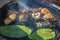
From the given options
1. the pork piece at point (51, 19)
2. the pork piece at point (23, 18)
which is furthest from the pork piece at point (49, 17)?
the pork piece at point (23, 18)

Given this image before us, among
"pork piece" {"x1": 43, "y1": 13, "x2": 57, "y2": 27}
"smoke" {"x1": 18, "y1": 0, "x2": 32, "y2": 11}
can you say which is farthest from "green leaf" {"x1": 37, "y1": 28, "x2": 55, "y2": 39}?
"smoke" {"x1": 18, "y1": 0, "x2": 32, "y2": 11}

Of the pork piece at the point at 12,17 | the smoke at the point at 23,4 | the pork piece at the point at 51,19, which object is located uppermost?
the smoke at the point at 23,4

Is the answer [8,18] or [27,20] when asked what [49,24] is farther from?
[8,18]

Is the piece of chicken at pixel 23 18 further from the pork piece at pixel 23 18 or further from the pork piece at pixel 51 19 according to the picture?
the pork piece at pixel 51 19

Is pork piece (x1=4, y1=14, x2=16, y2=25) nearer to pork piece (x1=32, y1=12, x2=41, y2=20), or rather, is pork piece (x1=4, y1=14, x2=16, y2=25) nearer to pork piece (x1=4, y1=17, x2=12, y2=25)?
pork piece (x1=4, y1=17, x2=12, y2=25)

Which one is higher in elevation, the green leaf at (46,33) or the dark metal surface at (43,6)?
the dark metal surface at (43,6)

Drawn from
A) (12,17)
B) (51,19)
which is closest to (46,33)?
(51,19)

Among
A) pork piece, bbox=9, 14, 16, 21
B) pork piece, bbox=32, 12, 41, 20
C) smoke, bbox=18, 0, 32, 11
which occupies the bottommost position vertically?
pork piece, bbox=32, 12, 41, 20

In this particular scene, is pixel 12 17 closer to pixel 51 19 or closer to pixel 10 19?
pixel 10 19

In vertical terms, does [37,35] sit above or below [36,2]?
below

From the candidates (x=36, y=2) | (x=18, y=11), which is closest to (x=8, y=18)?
(x=18, y=11)

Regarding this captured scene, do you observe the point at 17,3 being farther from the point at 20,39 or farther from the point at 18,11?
the point at 20,39
